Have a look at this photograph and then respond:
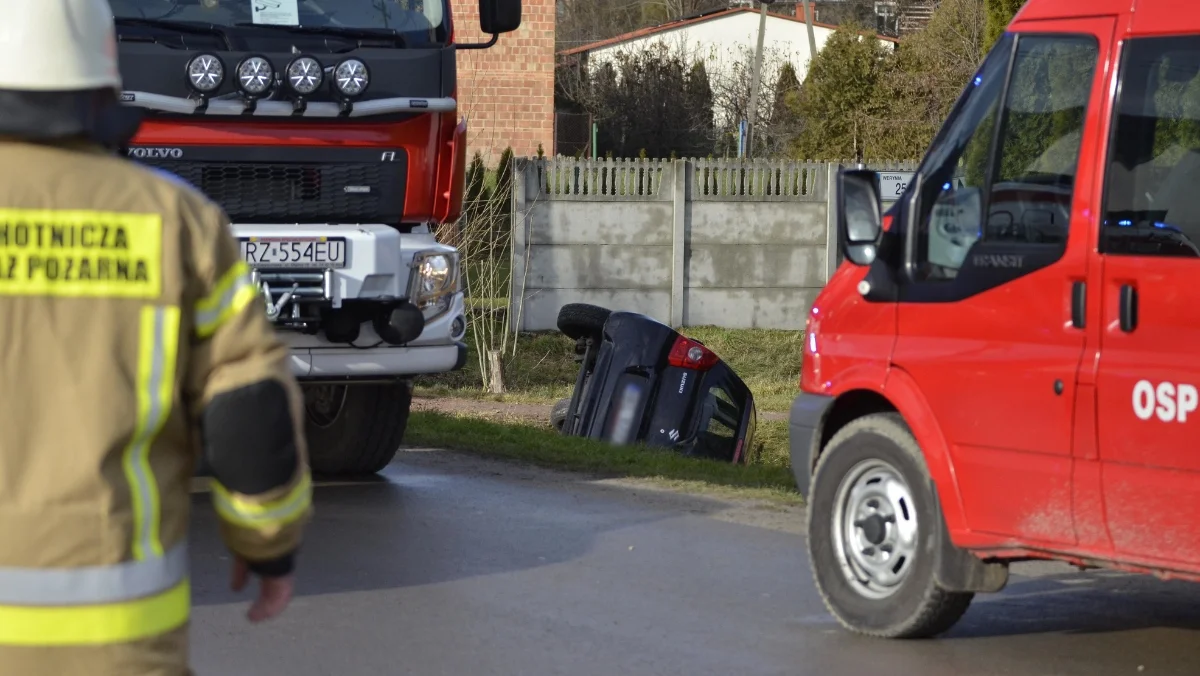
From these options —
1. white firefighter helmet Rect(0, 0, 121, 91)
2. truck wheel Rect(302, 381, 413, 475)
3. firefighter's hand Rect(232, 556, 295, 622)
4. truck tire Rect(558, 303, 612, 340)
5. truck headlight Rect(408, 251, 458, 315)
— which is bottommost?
truck wheel Rect(302, 381, 413, 475)

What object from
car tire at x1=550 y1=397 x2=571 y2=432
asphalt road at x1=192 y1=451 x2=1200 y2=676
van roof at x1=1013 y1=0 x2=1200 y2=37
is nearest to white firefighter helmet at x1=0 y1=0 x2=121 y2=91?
asphalt road at x1=192 y1=451 x2=1200 y2=676

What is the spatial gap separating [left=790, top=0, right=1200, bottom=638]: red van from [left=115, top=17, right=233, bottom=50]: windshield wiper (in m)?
3.55

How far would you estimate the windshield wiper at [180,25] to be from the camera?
825 centimetres

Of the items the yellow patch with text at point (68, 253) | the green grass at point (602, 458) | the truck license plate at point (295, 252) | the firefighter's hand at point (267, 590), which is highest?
the yellow patch with text at point (68, 253)

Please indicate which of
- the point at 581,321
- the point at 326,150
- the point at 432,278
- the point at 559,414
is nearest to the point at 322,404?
the point at 432,278

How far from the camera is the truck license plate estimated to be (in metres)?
8.23

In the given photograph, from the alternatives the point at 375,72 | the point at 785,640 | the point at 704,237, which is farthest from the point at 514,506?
the point at 704,237

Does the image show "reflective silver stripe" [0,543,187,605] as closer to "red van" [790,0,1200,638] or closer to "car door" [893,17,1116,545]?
"red van" [790,0,1200,638]

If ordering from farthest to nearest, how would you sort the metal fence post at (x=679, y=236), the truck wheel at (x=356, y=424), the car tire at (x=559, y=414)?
the metal fence post at (x=679, y=236) → the car tire at (x=559, y=414) → the truck wheel at (x=356, y=424)

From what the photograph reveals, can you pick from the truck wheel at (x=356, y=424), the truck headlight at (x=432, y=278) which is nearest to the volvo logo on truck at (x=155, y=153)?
the truck headlight at (x=432, y=278)

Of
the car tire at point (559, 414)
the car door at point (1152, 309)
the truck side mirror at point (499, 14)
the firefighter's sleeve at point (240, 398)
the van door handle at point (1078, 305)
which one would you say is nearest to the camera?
the firefighter's sleeve at point (240, 398)

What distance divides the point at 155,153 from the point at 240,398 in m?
6.04

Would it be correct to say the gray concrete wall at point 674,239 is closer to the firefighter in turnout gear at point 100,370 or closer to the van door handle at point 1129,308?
the van door handle at point 1129,308

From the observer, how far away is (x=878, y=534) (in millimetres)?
6008
